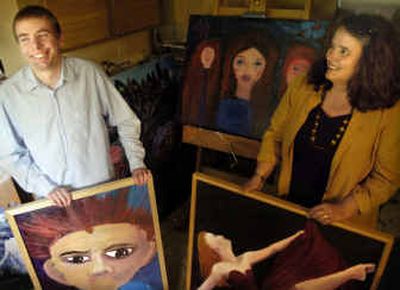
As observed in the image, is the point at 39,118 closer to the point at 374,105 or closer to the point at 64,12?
the point at 64,12

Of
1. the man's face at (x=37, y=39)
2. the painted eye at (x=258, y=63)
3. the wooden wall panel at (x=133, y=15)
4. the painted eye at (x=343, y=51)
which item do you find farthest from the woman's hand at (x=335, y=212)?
the wooden wall panel at (x=133, y=15)

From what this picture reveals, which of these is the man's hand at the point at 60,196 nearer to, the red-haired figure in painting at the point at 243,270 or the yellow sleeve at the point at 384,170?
the red-haired figure in painting at the point at 243,270

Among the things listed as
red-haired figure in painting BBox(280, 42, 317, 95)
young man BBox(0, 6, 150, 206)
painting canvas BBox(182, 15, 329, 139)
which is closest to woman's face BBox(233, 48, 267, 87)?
painting canvas BBox(182, 15, 329, 139)

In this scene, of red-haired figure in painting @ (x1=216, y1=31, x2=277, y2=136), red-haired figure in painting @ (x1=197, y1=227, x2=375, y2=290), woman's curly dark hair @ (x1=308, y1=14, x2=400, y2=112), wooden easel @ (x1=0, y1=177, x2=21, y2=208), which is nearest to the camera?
woman's curly dark hair @ (x1=308, y1=14, x2=400, y2=112)

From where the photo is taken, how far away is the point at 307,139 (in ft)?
3.60

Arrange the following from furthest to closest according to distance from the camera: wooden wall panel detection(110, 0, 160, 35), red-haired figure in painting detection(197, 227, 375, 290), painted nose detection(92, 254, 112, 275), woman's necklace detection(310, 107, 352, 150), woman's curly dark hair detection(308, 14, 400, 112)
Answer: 1. wooden wall panel detection(110, 0, 160, 35)
2. painted nose detection(92, 254, 112, 275)
3. red-haired figure in painting detection(197, 227, 375, 290)
4. woman's necklace detection(310, 107, 352, 150)
5. woman's curly dark hair detection(308, 14, 400, 112)

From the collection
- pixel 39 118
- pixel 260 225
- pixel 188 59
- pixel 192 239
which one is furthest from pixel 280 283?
pixel 188 59

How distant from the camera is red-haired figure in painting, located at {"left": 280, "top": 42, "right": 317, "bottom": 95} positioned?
1.52 m

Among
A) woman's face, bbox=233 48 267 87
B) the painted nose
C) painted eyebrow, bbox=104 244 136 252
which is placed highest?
woman's face, bbox=233 48 267 87

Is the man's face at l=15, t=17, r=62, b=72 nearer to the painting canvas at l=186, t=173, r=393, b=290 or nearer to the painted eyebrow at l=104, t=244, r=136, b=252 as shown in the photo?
the painting canvas at l=186, t=173, r=393, b=290

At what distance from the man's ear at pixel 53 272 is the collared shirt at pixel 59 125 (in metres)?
0.27

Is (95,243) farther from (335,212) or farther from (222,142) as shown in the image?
(335,212)

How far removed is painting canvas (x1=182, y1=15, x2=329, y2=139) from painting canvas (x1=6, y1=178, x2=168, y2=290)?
580mm

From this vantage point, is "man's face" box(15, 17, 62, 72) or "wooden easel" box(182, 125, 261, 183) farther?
"wooden easel" box(182, 125, 261, 183)
